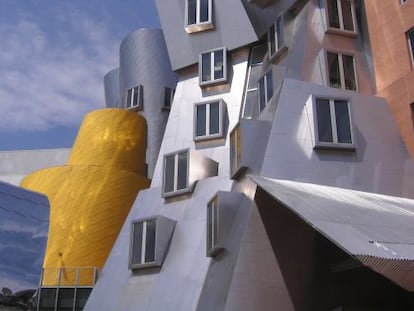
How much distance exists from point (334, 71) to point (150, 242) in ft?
30.0

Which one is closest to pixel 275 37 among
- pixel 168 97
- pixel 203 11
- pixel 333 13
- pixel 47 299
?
pixel 333 13

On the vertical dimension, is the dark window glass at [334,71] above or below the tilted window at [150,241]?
above

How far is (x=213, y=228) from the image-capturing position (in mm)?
15938

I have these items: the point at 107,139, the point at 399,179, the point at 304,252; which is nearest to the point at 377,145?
the point at 399,179

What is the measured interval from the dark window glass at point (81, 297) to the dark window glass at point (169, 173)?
6553 mm

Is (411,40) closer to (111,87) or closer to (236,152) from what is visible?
(236,152)

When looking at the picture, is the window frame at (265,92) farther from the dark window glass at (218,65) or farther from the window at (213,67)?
the dark window glass at (218,65)

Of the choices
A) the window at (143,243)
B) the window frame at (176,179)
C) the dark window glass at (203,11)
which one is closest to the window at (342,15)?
the dark window glass at (203,11)

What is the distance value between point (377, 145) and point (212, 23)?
1129cm

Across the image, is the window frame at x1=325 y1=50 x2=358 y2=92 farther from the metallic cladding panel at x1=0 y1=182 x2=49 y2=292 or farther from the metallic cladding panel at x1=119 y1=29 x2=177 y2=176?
the metallic cladding panel at x1=119 y1=29 x2=177 y2=176

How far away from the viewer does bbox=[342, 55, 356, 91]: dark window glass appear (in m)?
18.4

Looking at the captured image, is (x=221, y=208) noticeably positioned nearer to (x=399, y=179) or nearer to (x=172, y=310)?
(x=172, y=310)

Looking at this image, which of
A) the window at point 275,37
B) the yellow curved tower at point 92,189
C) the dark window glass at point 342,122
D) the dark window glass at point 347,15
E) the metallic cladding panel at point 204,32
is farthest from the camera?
the yellow curved tower at point 92,189

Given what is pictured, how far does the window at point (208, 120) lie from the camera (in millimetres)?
21500
